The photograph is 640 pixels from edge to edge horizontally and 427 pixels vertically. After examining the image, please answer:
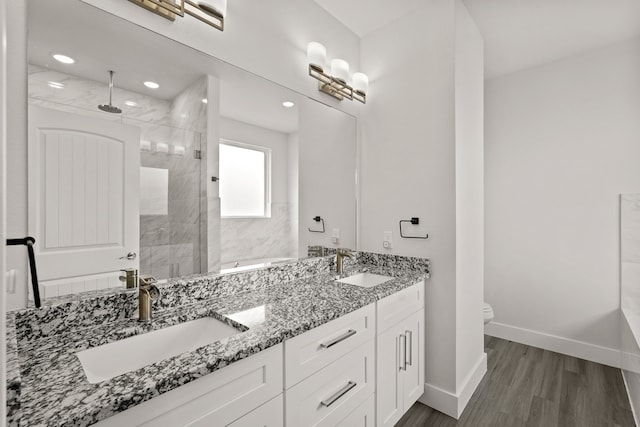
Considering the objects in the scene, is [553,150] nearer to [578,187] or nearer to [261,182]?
[578,187]

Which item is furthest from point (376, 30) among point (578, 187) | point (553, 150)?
point (578, 187)

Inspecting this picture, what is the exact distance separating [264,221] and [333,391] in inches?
35.3

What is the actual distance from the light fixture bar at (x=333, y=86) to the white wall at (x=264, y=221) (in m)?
0.50

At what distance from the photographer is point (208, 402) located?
0.81 meters

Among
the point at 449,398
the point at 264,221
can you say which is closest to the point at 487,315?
the point at 449,398

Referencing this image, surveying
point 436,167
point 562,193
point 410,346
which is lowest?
point 410,346

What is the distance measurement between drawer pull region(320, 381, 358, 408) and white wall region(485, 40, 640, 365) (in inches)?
93.5

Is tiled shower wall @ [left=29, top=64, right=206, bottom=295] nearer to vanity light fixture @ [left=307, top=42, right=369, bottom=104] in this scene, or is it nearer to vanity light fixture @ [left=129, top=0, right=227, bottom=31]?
vanity light fixture @ [left=129, top=0, right=227, bottom=31]

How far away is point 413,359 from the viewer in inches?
71.4

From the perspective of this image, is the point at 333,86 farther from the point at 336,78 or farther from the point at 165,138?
the point at 165,138

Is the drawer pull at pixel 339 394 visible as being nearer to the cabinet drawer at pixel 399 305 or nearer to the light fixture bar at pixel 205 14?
the cabinet drawer at pixel 399 305

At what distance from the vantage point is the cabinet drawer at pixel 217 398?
71 cm

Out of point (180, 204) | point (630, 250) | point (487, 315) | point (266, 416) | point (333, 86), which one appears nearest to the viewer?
point (266, 416)

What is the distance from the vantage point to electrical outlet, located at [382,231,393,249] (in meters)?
2.19
